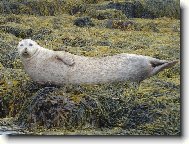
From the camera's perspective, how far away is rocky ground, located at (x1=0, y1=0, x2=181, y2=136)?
4.33 meters

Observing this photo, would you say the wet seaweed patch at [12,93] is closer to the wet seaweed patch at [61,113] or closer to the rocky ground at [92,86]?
the rocky ground at [92,86]

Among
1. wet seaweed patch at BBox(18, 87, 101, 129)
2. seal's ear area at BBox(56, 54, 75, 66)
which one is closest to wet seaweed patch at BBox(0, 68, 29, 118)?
wet seaweed patch at BBox(18, 87, 101, 129)

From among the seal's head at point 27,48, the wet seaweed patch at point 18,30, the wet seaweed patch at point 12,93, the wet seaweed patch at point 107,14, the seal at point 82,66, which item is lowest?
the wet seaweed patch at point 12,93

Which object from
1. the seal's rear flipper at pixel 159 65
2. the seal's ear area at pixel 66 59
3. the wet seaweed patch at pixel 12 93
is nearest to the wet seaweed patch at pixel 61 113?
the wet seaweed patch at pixel 12 93

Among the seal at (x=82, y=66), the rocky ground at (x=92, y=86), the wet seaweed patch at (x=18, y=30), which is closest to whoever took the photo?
the rocky ground at (x=92, y=86)

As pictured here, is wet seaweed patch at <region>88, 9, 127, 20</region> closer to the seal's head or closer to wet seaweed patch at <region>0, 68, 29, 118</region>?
the seal's head

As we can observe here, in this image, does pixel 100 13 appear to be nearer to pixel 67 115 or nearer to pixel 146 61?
pixel 146 61

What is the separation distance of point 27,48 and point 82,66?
37cm

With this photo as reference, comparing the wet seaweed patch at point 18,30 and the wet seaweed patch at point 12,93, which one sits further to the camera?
the wet seaweed patch at point 18,30

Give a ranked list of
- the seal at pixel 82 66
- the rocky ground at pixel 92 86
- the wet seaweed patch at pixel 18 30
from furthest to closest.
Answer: the wet seaweed patch at pixel 18 30
the seal at pixel 82 66
the rocky ground at pixel 92 86

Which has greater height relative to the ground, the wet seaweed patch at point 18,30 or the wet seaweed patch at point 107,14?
the wet seaweed patch at point 107,14

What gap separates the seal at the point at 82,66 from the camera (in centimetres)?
446

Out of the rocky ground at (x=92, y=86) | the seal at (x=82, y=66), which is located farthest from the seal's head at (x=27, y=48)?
the rocky ground at (x=92, y=86)

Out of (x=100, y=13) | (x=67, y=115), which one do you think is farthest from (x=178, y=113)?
(x=100, y=13)
